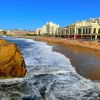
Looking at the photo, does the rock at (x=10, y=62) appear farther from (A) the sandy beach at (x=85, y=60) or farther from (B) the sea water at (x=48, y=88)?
(A) the sandy beach at (x=85, y=60)

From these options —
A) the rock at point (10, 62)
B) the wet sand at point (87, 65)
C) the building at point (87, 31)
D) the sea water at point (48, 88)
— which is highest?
the rock at point (10, 62)

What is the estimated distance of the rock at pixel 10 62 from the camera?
15.1 meters

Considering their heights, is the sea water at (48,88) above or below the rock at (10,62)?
below

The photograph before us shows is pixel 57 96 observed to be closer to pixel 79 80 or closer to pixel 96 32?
pixel 79 80

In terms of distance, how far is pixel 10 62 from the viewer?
50.2 ft

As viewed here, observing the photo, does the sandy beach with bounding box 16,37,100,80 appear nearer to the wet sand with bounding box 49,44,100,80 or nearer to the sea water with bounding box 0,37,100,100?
the wet sand with bounding box 49,44,100,80

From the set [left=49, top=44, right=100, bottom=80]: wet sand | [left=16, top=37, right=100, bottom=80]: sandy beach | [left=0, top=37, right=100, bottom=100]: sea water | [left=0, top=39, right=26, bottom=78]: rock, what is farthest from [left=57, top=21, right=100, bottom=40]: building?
[left=0, top=39, right=26, bottom=78]: rock

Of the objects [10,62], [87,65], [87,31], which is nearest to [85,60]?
[87,65]

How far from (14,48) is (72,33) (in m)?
117

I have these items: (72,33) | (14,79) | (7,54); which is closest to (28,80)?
(14,79)

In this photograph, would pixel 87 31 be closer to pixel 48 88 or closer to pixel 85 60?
pixel 85 60

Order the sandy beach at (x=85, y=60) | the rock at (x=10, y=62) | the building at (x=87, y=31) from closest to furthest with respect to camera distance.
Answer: the rock at (x=10, y=62)
the sandy beach at (x=85, y=60)
the building at (x=87, y=31)

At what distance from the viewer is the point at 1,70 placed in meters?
15.0

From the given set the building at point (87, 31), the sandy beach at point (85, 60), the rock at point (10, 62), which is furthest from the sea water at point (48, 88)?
the building at point (87, 31)
